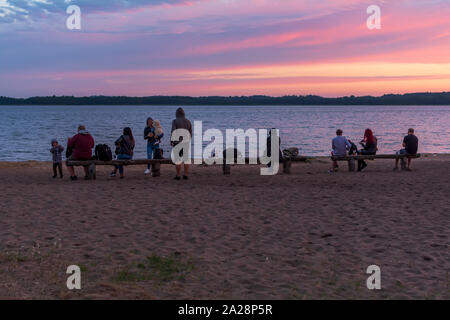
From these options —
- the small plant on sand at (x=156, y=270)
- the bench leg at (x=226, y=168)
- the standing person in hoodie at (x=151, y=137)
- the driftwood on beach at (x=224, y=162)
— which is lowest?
the small plant on sand at (x=156, y=270)

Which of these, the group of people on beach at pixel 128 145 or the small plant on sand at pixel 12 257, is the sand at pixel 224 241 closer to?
the small plant on sand at pixel 12 257

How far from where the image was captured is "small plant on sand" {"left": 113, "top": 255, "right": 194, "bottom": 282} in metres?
5.28

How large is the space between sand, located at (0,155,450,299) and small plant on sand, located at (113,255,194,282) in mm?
12

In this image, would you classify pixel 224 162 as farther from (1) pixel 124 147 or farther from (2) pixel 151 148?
(1) pixel 124 147

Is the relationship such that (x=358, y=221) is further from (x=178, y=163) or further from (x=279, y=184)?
(x=178, y=163)

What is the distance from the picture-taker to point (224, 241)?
22.4 feet

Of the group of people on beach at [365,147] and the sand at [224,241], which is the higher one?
the group of people on beach at [365,147]

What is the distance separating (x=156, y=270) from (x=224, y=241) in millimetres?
1539

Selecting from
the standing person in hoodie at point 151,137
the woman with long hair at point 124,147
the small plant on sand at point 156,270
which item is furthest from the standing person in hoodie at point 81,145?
the small plant on sand at point 156,270

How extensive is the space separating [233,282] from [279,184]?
24.8 ft

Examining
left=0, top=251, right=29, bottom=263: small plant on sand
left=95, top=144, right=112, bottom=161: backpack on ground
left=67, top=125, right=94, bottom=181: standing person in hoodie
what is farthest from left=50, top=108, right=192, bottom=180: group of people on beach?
left=0, top=251, right=29, bottom=263: small plant on sand

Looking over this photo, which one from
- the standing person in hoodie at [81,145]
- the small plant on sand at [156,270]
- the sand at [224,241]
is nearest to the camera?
the sand at [224,241]

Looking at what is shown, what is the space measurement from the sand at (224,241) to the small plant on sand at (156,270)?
0.01 metres

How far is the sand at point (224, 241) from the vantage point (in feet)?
16.5
